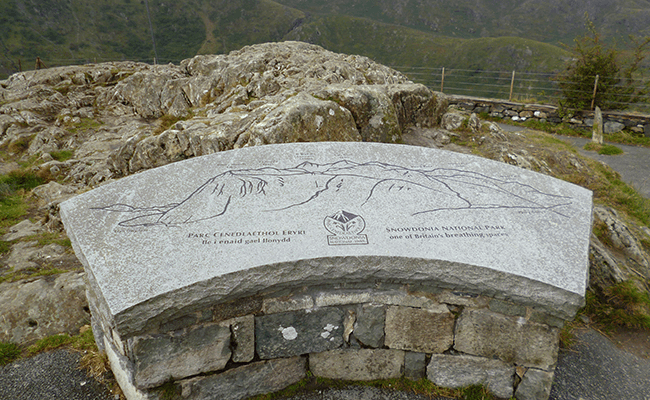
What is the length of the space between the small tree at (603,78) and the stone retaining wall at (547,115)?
1.55 ft

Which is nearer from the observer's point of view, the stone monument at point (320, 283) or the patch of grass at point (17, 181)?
the stone monument at point (320, 283)

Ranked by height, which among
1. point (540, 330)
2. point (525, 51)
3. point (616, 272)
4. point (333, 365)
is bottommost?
point (525, 51)

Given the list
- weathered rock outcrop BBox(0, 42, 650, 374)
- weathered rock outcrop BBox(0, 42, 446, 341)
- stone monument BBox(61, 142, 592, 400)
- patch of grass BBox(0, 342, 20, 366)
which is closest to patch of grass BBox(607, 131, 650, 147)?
weathered rock outcrop BBox(0, 42, 650, 374)

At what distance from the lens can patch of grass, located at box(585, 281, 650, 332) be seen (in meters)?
3.24

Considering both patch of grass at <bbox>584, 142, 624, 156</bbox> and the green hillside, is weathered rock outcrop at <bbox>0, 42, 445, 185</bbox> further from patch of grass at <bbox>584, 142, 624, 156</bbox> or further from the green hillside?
the green hillside

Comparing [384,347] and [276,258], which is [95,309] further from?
[384,347]

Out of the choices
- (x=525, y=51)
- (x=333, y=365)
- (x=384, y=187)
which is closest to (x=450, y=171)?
(x=384, y=187)

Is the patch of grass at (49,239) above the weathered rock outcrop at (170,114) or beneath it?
beneath

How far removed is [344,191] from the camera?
113 inches

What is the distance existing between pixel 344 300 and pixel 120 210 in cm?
169

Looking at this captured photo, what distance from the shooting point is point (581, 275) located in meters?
2.16

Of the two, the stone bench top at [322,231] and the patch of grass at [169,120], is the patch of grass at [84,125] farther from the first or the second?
the stone bench top at [322,231]

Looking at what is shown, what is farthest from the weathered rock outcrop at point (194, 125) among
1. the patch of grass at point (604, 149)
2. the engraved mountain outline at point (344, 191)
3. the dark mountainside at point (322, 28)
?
the dark mountainside at point (322, 28)

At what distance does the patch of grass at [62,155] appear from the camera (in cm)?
700
